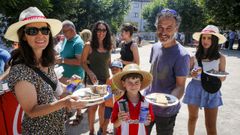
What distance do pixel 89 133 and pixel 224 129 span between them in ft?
9.02

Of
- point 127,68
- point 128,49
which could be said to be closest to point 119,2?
point 128,49

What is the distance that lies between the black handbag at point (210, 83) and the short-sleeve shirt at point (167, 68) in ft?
4.43

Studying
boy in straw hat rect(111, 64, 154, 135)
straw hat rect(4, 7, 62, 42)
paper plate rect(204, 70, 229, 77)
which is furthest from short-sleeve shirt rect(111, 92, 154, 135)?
paper plate rect(204, 70, 229, 77)

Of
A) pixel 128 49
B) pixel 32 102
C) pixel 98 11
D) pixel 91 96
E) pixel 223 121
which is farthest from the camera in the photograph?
pixel 98 11

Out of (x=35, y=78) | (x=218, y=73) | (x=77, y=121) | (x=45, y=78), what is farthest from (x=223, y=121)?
(x=35, y=78)

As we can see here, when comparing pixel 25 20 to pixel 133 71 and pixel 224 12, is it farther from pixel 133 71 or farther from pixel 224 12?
pixel 224 12

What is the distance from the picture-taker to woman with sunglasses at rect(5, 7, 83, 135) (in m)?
2.36

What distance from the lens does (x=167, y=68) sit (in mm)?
3326

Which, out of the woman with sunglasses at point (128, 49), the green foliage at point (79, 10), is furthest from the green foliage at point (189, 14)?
the woman with sunglasses at point (128, 49)

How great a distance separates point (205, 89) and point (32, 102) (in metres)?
3.05

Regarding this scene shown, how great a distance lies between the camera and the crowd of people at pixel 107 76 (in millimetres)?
2449

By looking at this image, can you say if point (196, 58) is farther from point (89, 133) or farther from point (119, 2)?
point (119, 2)

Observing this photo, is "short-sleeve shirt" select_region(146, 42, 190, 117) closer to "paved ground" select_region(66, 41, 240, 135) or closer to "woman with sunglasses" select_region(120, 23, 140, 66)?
"woman with sunglasses" select_region(120, 23, 140, 66)

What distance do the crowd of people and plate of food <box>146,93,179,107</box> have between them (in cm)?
15
